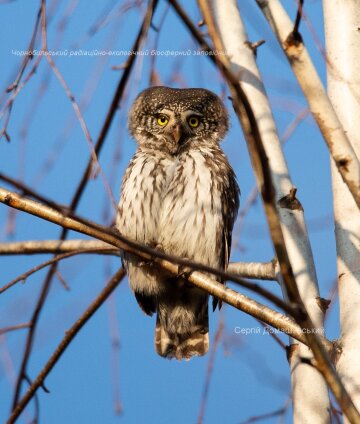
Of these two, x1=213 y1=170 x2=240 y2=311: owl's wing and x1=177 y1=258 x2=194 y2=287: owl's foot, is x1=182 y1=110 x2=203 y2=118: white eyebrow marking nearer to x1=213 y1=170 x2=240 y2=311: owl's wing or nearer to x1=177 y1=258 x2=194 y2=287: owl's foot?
x1=213 y1=170 x2=240 y2=311: owl's wing

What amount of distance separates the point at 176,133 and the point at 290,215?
2.06 meters

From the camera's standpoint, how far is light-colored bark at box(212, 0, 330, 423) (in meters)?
2.68

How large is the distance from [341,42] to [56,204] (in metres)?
1.91

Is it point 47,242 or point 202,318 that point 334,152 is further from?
point 202,318

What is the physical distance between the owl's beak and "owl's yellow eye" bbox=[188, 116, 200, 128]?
0.17m

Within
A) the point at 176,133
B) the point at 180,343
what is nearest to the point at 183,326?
the point at 180,343

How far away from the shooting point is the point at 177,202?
14.5 ft

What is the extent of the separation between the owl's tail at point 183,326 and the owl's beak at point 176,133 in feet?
3.37

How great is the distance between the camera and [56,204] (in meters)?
1.78

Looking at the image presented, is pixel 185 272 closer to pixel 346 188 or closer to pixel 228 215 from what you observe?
pixel 346 188

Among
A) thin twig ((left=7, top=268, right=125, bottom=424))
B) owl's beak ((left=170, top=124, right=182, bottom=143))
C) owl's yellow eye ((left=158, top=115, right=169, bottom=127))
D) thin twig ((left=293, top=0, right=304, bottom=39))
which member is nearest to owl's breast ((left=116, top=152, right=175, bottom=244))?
owl's beak ((left=170, top=124, right=182, bottom=143))

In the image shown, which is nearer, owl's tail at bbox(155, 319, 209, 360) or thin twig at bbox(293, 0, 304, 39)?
thin twig at bbox(293, 0, 304, 39)

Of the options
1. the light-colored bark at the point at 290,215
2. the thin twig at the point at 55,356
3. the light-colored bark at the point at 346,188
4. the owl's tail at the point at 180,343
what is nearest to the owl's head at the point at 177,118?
the owl's tail at the point at 180,343

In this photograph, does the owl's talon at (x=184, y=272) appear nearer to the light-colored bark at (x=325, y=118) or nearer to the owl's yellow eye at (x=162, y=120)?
the light-colored bark at (x=325, y=118)
